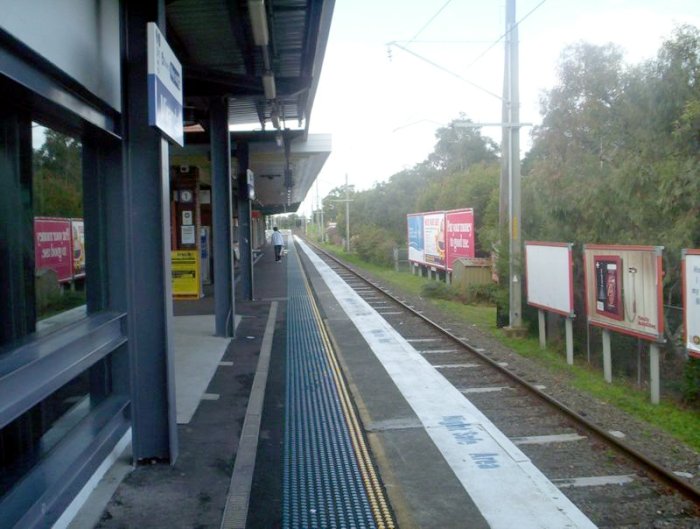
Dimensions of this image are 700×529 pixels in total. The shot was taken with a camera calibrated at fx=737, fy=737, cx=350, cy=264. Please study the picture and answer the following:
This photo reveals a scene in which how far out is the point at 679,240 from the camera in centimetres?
1191

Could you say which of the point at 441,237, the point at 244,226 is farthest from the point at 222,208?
the point at 441,237

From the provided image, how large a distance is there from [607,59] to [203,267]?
13.2 metres

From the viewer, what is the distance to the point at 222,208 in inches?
516

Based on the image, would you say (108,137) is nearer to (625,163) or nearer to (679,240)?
(679,240)

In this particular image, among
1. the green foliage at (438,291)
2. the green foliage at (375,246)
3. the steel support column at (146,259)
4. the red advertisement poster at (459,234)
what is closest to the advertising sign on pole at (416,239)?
the red advertisement poster at (459,234)

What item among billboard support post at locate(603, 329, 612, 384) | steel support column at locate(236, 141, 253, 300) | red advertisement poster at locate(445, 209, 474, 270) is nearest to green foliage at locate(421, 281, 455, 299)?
red advertisement poster at locate(445, 209, 474, 270)

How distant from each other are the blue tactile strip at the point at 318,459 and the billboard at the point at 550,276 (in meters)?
4.20

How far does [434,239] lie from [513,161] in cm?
1462

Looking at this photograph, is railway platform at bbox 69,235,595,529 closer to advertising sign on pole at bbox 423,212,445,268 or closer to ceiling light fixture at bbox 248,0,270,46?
ceiling light fixture at bbox 248,0,270,46

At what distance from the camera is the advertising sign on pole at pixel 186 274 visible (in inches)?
738

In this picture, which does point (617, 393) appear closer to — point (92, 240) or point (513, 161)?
point (513, 161)

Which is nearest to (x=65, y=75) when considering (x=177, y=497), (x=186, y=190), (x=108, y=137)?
(x=108, y=137)

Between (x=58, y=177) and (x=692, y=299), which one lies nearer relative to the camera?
(x=58, y=177)

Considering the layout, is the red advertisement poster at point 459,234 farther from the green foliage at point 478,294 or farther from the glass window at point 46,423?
the glass window at point 46,423
